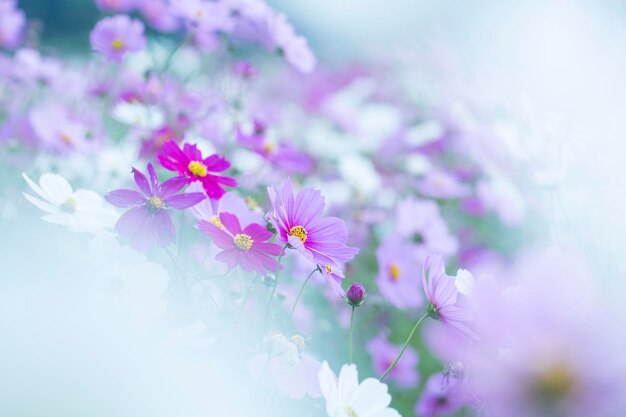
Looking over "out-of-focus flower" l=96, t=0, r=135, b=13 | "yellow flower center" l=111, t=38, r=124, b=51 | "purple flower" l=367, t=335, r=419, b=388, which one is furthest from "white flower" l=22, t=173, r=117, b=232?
"out-of-focus flower" l=96, t=0, r=135, b=13

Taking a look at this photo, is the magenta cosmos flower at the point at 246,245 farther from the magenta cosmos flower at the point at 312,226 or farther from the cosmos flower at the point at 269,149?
the cosmos flower at the point at 269,149

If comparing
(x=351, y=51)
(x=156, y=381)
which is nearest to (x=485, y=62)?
(x=156, y=381)

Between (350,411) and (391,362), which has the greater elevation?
(391,362)

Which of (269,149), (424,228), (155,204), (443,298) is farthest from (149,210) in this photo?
(424,228)

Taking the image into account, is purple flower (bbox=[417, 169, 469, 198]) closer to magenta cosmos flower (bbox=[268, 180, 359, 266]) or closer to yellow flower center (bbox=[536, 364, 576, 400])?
magenta cosmos flower (bbox=[268, 180, 359, 266])

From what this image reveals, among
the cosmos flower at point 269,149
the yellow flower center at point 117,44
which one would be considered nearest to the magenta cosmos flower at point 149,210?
the cosmos flower at point 269,149

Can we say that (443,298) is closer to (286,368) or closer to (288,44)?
(286,368)
